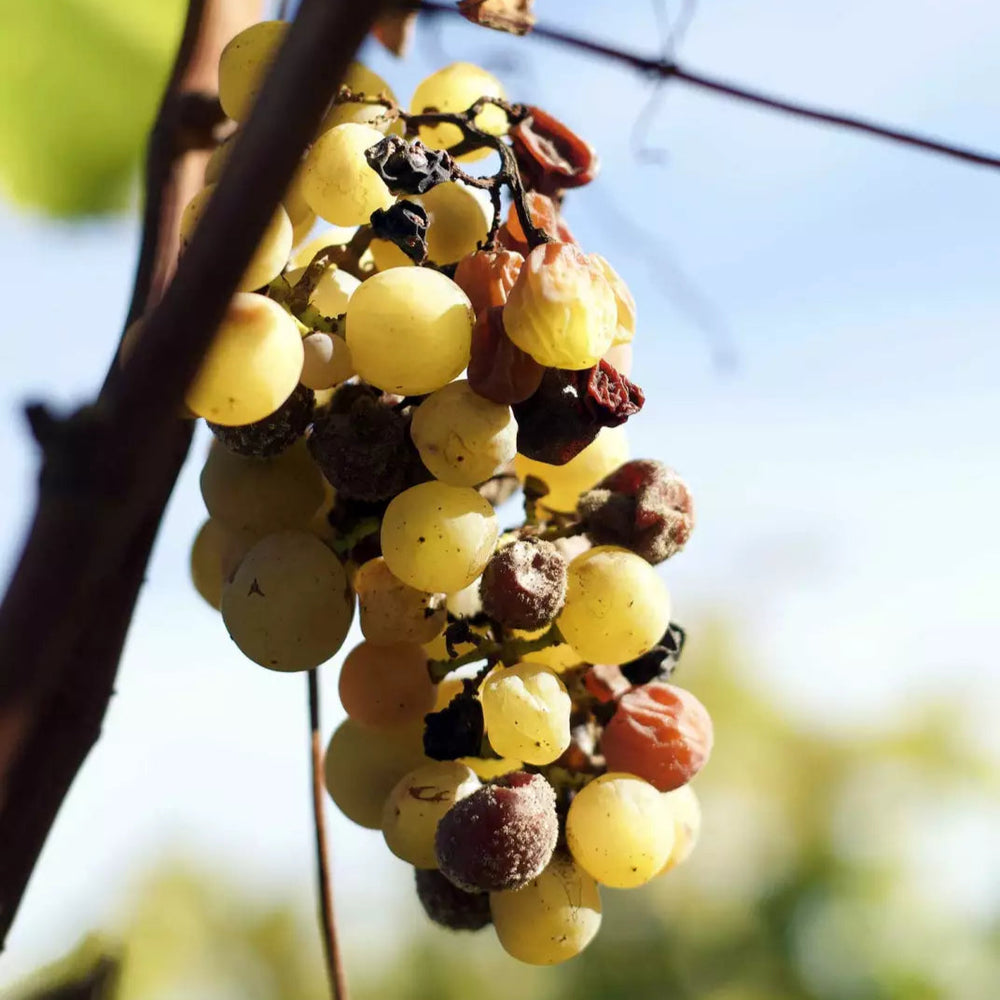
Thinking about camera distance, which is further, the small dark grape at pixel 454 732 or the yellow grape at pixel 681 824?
the yellow grape at pixel 681 824

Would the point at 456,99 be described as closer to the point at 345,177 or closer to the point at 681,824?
the point at 345,177

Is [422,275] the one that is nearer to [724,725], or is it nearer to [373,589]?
[373,589]

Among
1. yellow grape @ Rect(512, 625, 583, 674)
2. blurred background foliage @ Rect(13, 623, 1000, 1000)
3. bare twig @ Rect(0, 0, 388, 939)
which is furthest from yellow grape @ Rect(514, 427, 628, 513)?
blurred background foliage @ Rect(13, 623, 1000, 1000)

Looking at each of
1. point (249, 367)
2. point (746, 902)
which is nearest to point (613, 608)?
point (249, 367)

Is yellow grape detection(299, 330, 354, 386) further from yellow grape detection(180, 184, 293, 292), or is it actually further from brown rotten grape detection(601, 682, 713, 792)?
brown rotten grape detection(601, 682, 713, 792)

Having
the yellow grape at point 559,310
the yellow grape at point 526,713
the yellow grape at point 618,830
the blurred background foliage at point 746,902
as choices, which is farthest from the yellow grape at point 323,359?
the blurred background foliage at point 746,902

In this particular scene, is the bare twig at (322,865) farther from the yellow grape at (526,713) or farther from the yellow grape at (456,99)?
the yellow grape at (456,99)

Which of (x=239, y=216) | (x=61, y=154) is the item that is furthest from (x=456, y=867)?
(x=61, y=154)
